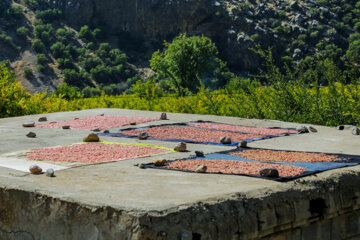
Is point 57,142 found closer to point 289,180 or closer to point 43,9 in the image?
point 289,180

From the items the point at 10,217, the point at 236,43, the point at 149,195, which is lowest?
the point at 10,217

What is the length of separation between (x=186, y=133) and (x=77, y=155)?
1817mm

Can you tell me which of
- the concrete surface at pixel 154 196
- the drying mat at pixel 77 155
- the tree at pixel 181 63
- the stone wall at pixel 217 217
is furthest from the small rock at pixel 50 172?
the tree at pixel 181 63

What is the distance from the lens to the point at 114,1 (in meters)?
85.2

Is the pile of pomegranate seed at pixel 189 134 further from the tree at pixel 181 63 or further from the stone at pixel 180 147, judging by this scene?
the tree at pixel 181 63

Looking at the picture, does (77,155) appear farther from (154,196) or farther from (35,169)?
(154,196)

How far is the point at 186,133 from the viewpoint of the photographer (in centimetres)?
617

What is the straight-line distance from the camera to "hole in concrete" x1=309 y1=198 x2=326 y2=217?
3.36 metres

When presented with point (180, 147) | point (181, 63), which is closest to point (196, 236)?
point (180, 147)

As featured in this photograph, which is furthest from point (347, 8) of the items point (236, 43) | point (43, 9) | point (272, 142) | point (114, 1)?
point (272, 142)

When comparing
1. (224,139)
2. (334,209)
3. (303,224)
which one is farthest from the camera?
(224,139)

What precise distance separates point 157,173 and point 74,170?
67 cm

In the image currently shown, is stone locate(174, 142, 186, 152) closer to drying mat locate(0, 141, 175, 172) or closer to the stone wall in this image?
drying mat locate(0, 141, 175, 172)

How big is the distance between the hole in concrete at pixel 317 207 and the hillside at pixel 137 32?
65.2 meters
